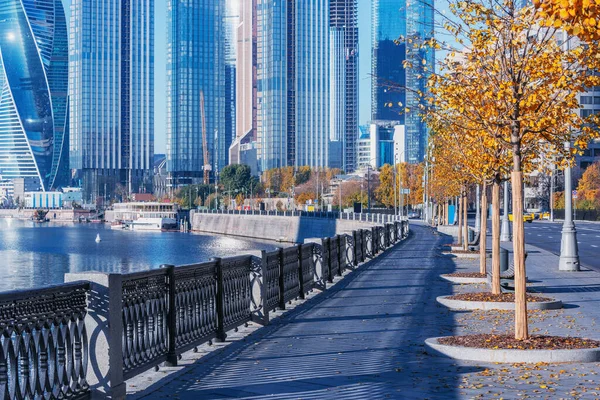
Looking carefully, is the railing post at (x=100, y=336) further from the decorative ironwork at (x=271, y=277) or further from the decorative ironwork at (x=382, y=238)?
the decorative ironwork at (x=382, y=238)

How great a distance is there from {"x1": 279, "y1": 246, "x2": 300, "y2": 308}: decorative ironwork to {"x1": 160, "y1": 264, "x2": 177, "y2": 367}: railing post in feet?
24.3

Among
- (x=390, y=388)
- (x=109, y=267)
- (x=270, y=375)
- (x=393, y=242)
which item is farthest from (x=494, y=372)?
(x=109, y=267)

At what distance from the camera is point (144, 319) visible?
1112 cm

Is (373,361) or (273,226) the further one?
(273,226)

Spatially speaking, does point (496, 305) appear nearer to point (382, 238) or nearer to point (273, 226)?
point (382, 238)

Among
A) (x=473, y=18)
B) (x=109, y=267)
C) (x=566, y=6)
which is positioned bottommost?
(x=109, y=267)

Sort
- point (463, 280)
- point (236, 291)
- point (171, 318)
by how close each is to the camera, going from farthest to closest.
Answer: point (463, 280)
point (236, 291)
point (171, 318)

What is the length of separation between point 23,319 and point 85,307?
139 centimetres

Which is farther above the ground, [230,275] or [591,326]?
[230,275]

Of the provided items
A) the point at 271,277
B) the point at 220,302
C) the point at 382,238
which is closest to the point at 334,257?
the point at 271,277

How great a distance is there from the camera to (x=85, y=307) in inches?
377

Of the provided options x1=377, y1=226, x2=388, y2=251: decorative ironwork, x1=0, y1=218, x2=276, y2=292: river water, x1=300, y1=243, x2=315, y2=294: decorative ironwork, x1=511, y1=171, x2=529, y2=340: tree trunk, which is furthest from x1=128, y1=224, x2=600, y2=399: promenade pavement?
x1=0, y1=218, x2=276, y2=292: river water

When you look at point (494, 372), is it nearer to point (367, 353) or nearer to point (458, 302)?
point (367, 353)

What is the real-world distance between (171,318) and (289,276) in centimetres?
890
